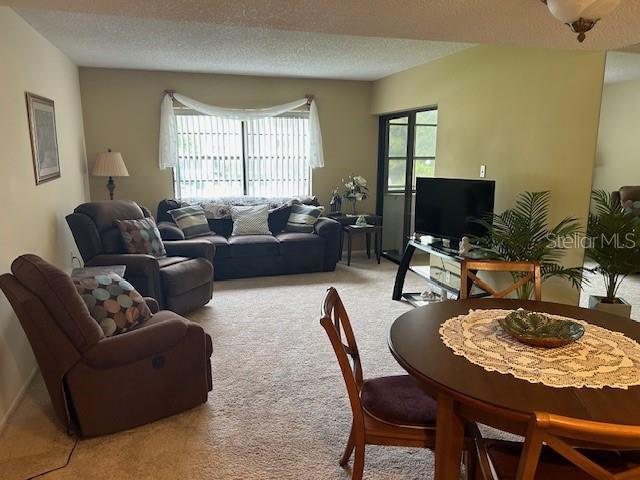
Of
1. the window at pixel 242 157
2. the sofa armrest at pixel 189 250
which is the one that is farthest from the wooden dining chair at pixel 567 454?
the window at pixel 242 157

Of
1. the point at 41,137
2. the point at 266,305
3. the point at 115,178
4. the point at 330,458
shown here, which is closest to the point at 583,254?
the point at 330,458

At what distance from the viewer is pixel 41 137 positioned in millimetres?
3508

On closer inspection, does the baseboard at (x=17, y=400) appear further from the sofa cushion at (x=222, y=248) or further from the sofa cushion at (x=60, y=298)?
the sofa cushion at (x=222, y=248)

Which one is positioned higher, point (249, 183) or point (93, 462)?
point (249, 183)

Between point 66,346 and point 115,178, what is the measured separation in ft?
13.2

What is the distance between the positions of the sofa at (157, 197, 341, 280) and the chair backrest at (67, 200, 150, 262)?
0.71 metres

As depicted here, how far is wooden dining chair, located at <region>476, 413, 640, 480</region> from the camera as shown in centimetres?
99

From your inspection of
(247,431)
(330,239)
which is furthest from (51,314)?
(330,239)

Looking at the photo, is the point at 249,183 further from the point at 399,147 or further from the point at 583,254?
the point at 583,254

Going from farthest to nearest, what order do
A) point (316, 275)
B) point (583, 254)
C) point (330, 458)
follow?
point (316, 275) < point (583, 254) < point (330, 458)

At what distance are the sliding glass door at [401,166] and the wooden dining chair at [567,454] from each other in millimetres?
4487

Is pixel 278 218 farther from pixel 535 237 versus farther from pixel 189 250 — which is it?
pixel 535 237

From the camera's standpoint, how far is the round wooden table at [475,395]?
129cm

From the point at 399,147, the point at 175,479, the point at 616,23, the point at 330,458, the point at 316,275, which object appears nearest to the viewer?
the point at 175,479
